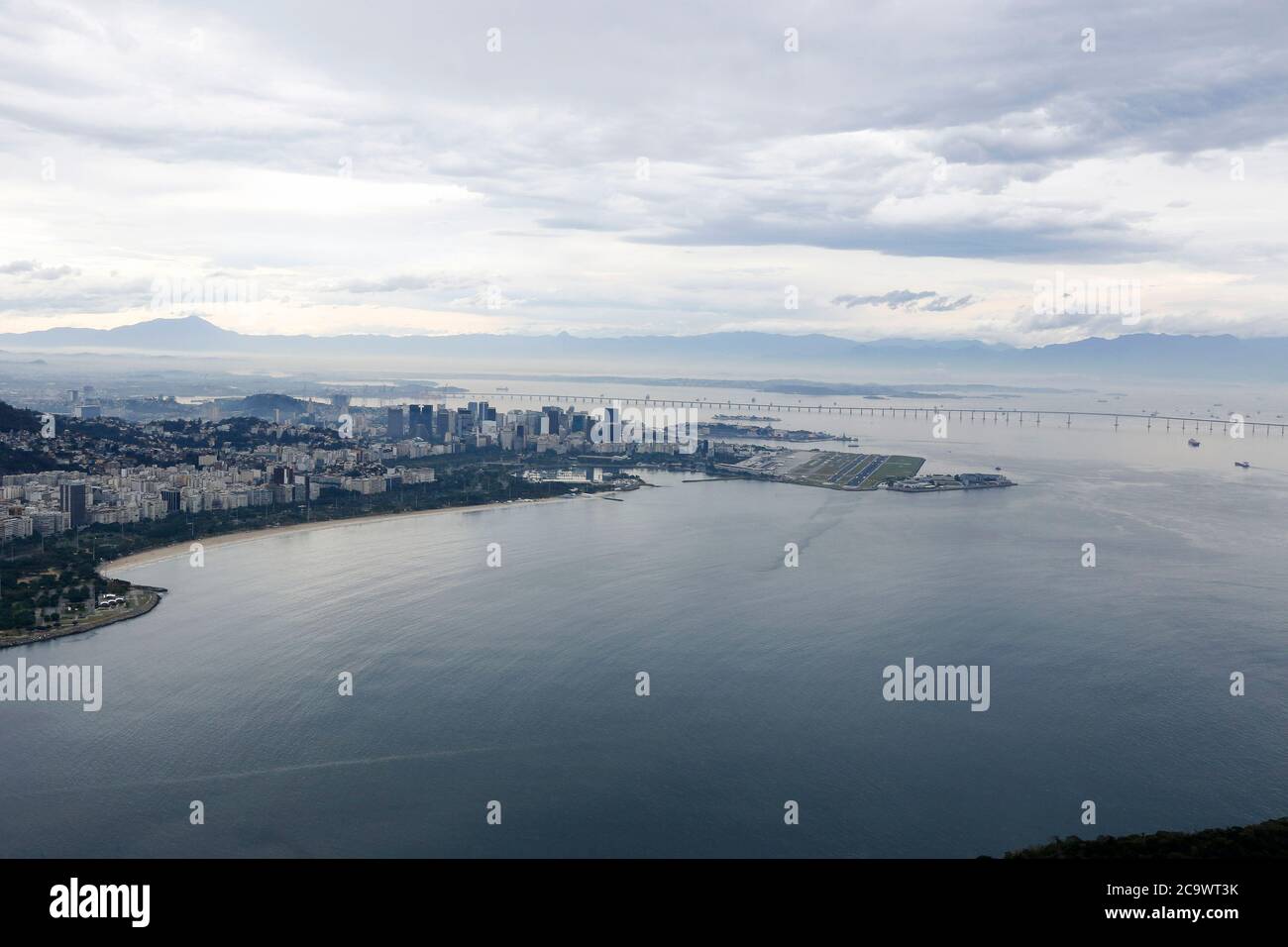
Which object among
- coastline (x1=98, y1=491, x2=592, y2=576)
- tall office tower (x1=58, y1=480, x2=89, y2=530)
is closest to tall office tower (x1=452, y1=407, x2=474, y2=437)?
coastline (x1=98, y1=491, x2=592, y2=576)

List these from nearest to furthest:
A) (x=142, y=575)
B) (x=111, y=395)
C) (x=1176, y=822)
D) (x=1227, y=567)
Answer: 1. (x=1176, y=822)
2. (x=142, y=575)
3. (x=1227, y=567)
4. (x=111, y=395)

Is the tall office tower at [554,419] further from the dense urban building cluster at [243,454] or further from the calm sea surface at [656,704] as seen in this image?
the calm sea surface at [656,704]

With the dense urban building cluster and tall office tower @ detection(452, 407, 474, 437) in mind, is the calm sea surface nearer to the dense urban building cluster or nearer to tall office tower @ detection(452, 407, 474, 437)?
the dense urban building cluster

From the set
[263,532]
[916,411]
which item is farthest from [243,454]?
[916,411]

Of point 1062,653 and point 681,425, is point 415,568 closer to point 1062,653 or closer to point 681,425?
point 1062,653

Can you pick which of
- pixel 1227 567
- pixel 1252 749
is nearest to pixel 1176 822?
pixel 1252 749

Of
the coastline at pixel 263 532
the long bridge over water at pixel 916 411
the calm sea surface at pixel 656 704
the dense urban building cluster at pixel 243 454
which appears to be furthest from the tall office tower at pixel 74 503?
the long bridge over water at pixel 916 411
